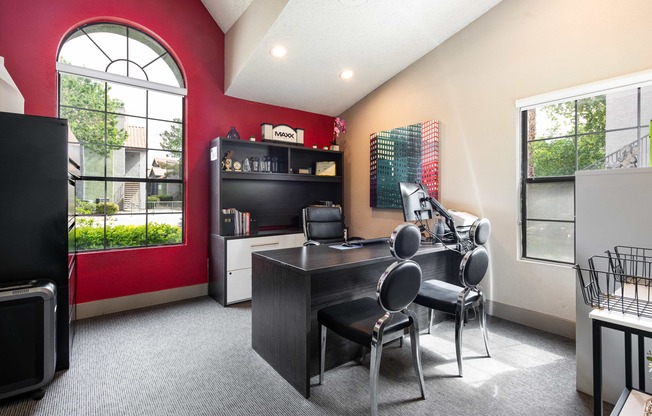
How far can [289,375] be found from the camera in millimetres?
2160

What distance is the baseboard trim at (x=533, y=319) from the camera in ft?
9.37

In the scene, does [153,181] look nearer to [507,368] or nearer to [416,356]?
[416,356]

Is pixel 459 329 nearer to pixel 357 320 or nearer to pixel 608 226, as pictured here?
pixel 357 320

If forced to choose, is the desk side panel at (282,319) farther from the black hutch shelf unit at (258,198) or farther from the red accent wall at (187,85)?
the red accent wall at (187,85)

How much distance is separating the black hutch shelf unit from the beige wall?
5.18 ft

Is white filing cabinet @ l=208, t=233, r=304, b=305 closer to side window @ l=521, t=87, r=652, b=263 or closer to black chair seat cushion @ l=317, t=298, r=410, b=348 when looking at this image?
black chair seat cushion @ l=317, t=298, r=410, b=348

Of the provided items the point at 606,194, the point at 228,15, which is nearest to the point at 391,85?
the point at 228,15

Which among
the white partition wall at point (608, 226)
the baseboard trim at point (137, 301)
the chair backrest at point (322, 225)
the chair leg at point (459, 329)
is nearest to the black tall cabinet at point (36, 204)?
the baseboard trim at point (137, 301)

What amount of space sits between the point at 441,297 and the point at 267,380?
4.54 ft

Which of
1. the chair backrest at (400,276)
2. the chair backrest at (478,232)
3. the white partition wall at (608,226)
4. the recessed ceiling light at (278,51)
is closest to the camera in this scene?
the chair backrest at (400,276)

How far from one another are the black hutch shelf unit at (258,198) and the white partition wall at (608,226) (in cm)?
310

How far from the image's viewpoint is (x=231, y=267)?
3760 mm

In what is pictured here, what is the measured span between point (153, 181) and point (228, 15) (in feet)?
7.45

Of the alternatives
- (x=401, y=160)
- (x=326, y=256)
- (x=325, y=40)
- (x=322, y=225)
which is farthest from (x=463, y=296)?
(x=325, y=40)
